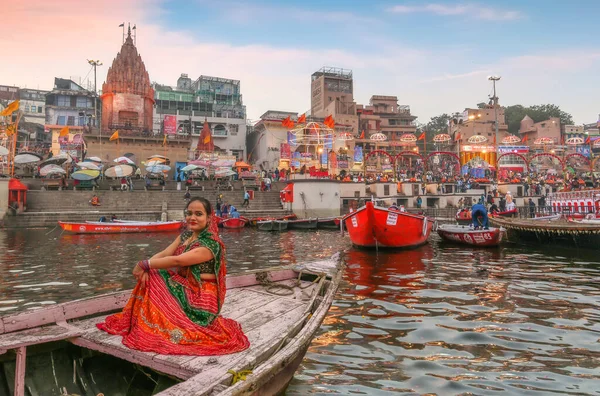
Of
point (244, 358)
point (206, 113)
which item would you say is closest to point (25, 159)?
point (206, 113)

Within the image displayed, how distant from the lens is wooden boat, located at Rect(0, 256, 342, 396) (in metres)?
3.21

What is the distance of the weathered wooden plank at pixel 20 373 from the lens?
3219 millimetres

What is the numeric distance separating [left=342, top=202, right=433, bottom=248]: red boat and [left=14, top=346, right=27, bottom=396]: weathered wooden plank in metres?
13.8

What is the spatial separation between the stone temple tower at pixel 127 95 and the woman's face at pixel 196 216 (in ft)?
156

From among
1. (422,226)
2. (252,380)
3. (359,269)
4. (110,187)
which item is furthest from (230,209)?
(252,380)

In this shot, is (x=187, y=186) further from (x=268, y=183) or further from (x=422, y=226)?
(x=422, y=226)

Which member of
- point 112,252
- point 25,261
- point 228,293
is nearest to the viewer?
point 228,293

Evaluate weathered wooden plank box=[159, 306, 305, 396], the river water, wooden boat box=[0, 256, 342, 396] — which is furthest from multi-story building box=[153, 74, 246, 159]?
weathered wooden plank box=[159, 306, 305, 396]

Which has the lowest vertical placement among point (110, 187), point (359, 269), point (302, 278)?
point (359, 269)

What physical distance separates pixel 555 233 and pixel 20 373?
20.1 meters

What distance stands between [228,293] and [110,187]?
31735mm

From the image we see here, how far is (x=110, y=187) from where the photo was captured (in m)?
34.0

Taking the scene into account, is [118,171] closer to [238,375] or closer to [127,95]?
[127,95]

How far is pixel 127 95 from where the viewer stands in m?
49.1
